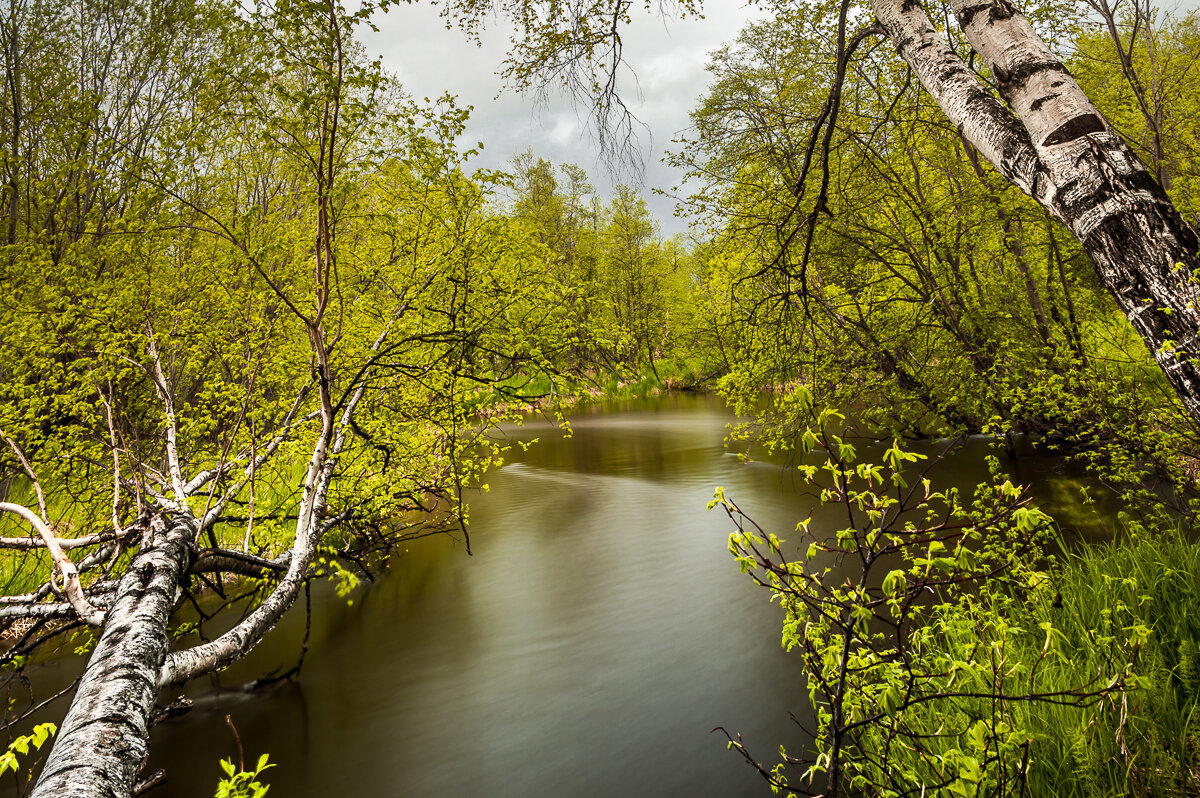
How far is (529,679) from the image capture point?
19.2ft

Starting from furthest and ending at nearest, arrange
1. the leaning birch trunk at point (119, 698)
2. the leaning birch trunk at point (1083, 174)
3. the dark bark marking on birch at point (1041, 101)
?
the dark bark marking on birch at point (1041, 101) < the leaning birch trunk at point (1083, 174) < the leaning birch trunk at point (119, 698)

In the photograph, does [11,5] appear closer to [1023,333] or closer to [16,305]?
[16,305]

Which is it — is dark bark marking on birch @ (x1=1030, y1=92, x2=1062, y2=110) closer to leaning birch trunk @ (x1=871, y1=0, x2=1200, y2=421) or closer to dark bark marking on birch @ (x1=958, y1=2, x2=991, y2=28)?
leaning birch trunk @ (x1=871, y1=0, x2=1200, y2=421)

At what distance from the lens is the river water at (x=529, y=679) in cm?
452


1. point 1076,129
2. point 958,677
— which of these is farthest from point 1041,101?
point 958,677

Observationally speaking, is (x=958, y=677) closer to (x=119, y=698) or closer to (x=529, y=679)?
(x=529, y=679)

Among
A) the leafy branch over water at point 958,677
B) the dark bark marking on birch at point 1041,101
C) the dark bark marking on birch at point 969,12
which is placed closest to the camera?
the leafy branch over water at point 958,677

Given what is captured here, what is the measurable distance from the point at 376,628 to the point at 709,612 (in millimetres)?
4426

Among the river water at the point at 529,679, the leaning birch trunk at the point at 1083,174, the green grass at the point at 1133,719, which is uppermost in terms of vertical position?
the leaning birch trunk at the point at 1083,174

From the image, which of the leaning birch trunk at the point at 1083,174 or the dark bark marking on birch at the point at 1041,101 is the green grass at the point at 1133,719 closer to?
the leaning birch trunk at the point at 1083,174

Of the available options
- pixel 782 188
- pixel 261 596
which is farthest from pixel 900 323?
pixel 261 596

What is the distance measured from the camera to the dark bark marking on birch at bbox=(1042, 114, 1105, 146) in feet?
6.16

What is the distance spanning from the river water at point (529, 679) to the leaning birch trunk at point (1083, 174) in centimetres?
417

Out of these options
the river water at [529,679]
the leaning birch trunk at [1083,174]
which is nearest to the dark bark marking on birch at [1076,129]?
the leaning birch trunk at [1083,174]
